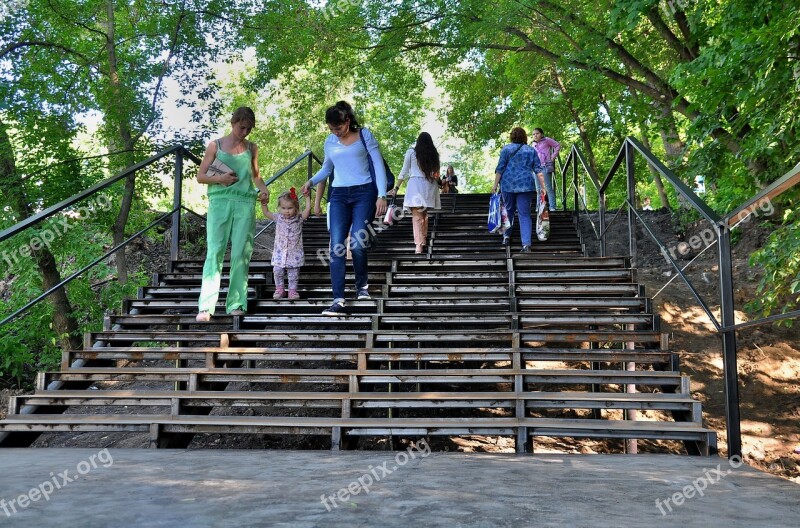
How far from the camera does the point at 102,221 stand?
10344 millimetres

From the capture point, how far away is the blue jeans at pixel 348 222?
6336 millimetres

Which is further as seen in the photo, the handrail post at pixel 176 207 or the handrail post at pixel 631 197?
the handrail post at pixel 176 207

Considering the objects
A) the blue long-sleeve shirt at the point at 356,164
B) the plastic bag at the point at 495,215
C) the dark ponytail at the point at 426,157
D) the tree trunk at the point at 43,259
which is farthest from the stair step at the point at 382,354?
the tree trunk at the point at 43,259

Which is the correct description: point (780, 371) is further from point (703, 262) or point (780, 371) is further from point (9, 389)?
point (9, 389)

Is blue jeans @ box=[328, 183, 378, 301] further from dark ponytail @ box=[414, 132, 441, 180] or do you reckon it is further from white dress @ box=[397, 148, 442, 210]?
dark ponytail @ box=[414, 132, 441, 180]

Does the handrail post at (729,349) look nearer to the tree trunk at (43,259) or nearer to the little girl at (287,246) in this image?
the little girl at (287,246)

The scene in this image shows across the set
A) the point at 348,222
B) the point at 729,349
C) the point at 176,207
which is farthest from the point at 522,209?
the point at 729,349

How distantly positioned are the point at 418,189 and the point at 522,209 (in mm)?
1300

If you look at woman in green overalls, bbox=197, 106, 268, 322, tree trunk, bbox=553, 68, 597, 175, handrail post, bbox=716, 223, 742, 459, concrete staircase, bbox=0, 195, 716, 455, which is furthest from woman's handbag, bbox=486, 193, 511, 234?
tree trunk, bbox=553, 68, 597, 175

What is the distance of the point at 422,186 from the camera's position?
877cm

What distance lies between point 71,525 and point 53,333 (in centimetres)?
961

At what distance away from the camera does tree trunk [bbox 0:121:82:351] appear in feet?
29.6

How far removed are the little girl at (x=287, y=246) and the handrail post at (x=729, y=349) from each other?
3.89m

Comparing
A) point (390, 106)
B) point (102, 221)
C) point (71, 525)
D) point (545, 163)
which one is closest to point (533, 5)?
point (545, 163)
